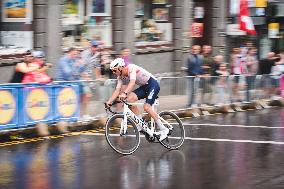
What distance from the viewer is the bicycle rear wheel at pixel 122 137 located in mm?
12188

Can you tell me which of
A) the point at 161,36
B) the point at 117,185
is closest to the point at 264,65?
the point at 161,36

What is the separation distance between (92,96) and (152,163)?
4761 mm

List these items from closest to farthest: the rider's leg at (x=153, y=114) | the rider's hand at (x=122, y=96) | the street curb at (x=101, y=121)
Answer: the rider's hand at (x=122, y=96) < the rider's leg at (x=153, y=114) < the street curb at (x=101, y=121)

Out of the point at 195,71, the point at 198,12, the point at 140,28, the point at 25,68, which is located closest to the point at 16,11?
the point at 25,68

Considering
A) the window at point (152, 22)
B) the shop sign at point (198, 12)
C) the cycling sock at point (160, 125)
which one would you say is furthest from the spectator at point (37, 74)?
the shop sign at point (198, 12)

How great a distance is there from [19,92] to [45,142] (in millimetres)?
1205

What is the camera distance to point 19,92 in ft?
46.3

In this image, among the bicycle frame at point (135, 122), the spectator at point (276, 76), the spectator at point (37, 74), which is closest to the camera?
the bicycle frame at point (135, 122)

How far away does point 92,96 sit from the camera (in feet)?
51.8

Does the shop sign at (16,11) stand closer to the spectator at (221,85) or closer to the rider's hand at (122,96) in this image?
the spectator at (221,85)

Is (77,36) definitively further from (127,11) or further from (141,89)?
(141,89)

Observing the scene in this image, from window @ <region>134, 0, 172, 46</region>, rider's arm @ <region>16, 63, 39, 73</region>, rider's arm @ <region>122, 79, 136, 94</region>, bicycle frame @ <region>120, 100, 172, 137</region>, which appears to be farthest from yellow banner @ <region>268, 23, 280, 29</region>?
rider's arm @ <region>122, 79, 136, 94</region>

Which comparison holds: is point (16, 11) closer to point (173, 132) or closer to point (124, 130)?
point (173, 132)

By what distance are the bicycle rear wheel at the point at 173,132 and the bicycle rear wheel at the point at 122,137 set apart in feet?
2.54
